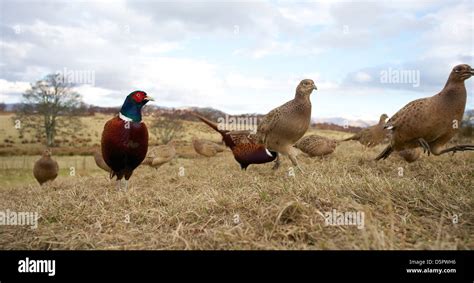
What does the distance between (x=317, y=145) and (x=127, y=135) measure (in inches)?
254

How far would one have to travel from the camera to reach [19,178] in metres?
16.3

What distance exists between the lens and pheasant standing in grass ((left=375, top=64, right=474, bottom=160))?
265 inches

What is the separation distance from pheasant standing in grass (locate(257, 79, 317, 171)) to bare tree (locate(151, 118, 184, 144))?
1817 centimetres

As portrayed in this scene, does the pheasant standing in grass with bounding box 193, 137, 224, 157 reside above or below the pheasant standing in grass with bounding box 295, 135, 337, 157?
A: below

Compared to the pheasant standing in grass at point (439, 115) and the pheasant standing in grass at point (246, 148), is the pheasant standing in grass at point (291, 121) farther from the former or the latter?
the pheasant standing in grass at point (439, 115)

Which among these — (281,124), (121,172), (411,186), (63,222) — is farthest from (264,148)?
(63,222)

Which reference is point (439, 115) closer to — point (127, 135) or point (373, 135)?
point (127, 135)

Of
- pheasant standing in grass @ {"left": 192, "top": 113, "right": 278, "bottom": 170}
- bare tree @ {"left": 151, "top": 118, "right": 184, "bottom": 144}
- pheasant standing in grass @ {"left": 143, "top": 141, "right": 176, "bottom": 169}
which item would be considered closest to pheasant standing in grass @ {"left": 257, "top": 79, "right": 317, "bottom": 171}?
pheasant standing in grass @ {"left": 192, "top": 113, "right": 278, "bottom": 170}

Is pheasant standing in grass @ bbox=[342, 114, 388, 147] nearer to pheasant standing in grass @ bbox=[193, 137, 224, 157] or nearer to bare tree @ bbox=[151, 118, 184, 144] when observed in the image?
pheasant standing in grass @ bbox=[193, 137, 224, 157]

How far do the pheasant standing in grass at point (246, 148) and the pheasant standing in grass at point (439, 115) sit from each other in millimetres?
2839

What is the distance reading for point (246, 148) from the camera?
903 cm
